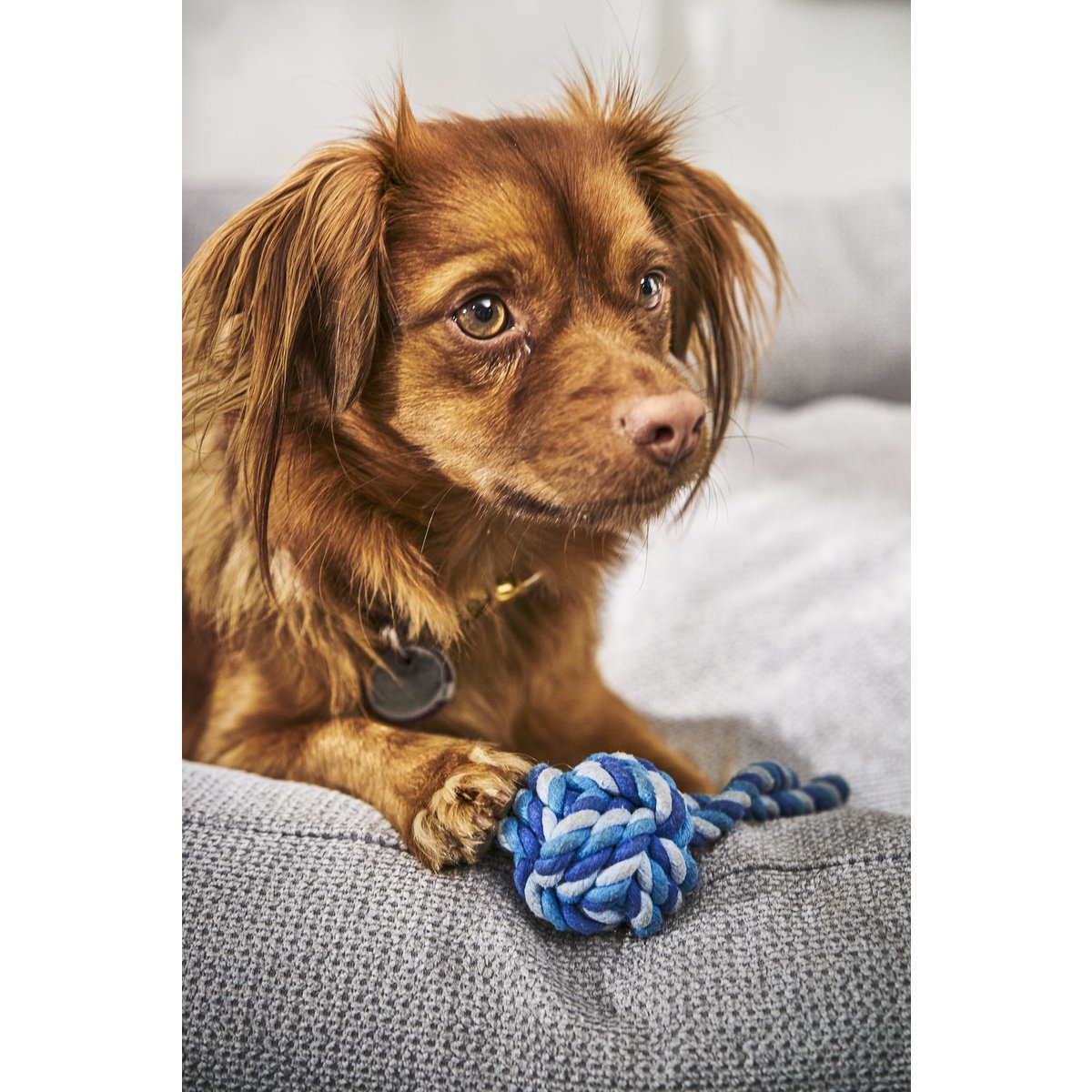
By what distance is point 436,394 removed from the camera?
3.15 ft

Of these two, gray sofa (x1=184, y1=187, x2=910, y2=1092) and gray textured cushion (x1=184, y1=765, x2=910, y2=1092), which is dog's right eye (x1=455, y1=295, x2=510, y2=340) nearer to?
gray sofa (x1=184, y1=187, x2=910, y2=1092)

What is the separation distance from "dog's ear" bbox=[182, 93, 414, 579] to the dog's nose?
27cm

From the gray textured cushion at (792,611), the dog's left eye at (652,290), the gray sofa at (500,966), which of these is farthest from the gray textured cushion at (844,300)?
the gray sofa at (500,966)

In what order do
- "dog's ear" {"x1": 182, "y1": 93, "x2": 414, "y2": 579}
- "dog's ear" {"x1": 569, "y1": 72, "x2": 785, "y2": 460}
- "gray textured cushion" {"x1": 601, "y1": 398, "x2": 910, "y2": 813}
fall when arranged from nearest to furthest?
"dog's ear" {"x1": 182, "y1": 93, "x2": 414, "y2": 579}
"dog's ear" {"x1": 569, "y1": 72, "x2": 785, "y2": 460}
"gray textured cushion" {"x1": 601, "y1": 398, "x2": 910, "y2": 813}

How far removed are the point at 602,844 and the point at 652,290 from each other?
0.54 m

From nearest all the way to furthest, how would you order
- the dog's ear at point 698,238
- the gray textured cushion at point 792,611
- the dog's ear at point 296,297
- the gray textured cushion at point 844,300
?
the dog's ear at point 296,297, the dog's ear at point 698,238, the gray textured cushion at point 792,611, the gray textured cushion at point 844,300

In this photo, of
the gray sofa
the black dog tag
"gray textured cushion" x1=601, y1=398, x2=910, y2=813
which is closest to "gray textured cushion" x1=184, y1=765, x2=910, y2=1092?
the gray sofa

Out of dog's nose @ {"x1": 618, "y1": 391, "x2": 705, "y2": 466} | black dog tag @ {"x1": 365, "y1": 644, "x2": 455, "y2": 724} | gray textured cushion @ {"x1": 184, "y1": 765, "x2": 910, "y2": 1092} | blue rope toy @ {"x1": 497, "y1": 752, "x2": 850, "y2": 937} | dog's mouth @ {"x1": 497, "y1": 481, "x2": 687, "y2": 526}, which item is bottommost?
gray textured cushion @ {"x1": 184, "y1": 765, "x2": 910, "y2": 1092}

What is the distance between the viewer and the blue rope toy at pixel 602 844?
860 mm

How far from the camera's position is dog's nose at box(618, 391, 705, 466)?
0.87 meters

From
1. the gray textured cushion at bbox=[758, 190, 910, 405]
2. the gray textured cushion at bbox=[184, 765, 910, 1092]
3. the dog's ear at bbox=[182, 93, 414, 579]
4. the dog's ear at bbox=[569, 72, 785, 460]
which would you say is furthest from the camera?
the gray textured cushion at bbox=[758, 190, 910, 405]

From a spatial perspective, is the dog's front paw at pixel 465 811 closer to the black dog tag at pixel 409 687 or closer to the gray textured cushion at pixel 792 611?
the black dog tag at pixel 409 687
